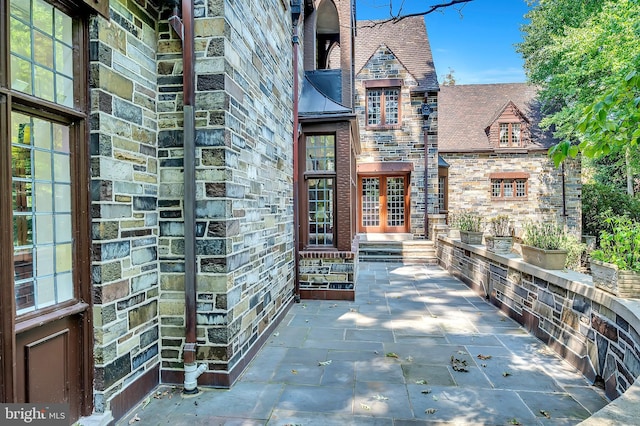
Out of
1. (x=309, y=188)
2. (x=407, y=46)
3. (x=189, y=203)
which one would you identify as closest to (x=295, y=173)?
(x=309, y=188)

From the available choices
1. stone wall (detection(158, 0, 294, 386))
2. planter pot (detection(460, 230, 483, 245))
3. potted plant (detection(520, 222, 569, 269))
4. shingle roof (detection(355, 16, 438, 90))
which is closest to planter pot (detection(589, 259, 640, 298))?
potted plant (detection(520, 222, 569, 269))

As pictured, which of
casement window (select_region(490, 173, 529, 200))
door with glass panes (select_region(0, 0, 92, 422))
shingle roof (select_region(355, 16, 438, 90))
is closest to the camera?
door with glass panes (select_region(0, 0, 92, 422))

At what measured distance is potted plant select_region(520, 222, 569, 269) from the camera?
13.9 feet

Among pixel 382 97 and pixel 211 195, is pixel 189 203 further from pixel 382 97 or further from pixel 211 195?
pixel 382 97

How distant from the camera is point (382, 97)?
13.3 m

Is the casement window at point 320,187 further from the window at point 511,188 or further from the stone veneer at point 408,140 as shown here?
the window at point 511,188

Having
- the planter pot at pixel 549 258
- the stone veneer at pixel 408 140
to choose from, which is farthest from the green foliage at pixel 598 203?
the planter pot at pixel 549 258

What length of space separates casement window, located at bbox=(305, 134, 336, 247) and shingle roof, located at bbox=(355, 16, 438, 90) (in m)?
8.20

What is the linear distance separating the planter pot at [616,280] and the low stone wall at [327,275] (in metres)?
3.54

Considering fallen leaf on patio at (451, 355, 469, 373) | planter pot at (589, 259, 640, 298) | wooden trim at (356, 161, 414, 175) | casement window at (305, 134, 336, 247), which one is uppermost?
wooden trim at (356, 161, 414, 175)

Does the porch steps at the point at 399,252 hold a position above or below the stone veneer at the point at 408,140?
below

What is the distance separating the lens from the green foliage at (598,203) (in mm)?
14336

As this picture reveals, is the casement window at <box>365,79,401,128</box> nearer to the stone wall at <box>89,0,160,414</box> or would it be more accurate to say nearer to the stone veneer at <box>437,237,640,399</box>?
the stone veneer at <box>437,237,640,399</box>

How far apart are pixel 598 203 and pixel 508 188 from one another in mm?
3573
